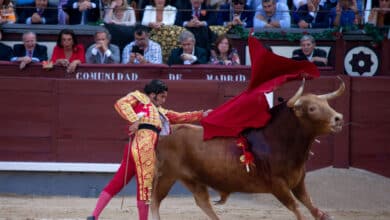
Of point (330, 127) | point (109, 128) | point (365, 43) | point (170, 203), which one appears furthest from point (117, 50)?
point (330, 127)

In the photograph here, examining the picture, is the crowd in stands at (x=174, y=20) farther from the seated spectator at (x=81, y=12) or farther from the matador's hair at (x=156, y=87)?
the matador's hair at (x=156, y=87)

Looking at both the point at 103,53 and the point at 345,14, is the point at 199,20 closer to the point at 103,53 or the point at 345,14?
the point at 103,53

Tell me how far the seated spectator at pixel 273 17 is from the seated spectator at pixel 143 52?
1101 mm

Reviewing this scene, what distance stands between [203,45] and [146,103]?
10.2ft

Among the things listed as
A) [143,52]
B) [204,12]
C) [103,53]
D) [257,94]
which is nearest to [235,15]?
[204,12]

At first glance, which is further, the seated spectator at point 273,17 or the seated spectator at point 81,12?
the seated spectator at point 81,12

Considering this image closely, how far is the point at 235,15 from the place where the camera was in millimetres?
11125

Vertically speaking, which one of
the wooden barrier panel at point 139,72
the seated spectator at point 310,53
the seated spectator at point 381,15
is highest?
the seated spectator at point 381,15

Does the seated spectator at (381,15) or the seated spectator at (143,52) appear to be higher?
the seated spectator at (381,15)

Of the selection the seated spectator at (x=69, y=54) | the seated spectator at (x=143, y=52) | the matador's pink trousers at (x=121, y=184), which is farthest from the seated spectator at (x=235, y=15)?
the matador's pink trousers at (x=121, y=184)

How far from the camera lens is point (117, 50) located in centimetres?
1091

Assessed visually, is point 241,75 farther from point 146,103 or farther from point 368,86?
point 146,103

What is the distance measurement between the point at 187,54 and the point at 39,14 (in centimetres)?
173

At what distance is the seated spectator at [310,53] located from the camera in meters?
10.7
